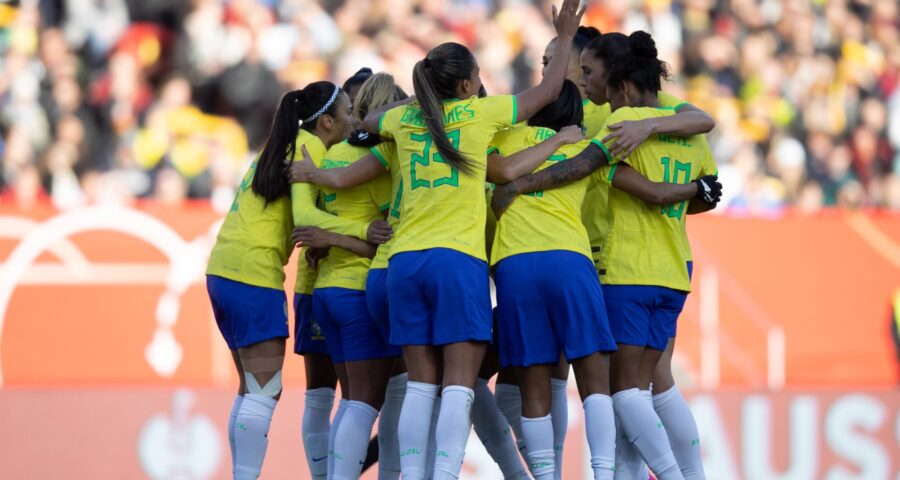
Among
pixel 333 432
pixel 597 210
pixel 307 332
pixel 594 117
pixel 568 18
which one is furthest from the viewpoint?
pixel 307 332

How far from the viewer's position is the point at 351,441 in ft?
17.9

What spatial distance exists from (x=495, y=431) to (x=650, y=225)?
1.15 m

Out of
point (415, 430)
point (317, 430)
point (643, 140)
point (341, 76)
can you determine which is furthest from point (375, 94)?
point (341, 76)

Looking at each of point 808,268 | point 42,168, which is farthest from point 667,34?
point 42,168

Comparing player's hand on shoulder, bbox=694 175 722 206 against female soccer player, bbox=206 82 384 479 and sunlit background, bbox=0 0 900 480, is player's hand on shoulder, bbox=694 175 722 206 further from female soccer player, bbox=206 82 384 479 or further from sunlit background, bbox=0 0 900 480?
sunlit background, bbox=0 0 900 480

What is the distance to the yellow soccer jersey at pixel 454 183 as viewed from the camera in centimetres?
507

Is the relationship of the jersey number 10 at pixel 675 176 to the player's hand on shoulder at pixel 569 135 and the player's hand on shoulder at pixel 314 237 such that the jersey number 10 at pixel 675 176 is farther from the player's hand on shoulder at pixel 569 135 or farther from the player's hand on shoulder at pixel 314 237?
the player's hand on shoulder at pixel 314 237

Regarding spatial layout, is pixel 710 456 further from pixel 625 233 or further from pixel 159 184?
pixel 159 184

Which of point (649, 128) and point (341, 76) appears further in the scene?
point (341, 76)

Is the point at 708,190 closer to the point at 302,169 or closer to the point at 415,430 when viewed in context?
the point at 415,430

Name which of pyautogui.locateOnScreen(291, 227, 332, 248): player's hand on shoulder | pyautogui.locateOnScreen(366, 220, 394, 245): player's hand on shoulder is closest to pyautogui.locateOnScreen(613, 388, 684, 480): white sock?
pyautogui.locateOnScreen(366, 220, 394, 245): player's hand on shoulder

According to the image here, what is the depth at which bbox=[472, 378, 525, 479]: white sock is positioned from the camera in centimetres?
578

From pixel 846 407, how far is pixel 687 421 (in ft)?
10.1

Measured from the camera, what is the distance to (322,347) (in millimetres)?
6078
